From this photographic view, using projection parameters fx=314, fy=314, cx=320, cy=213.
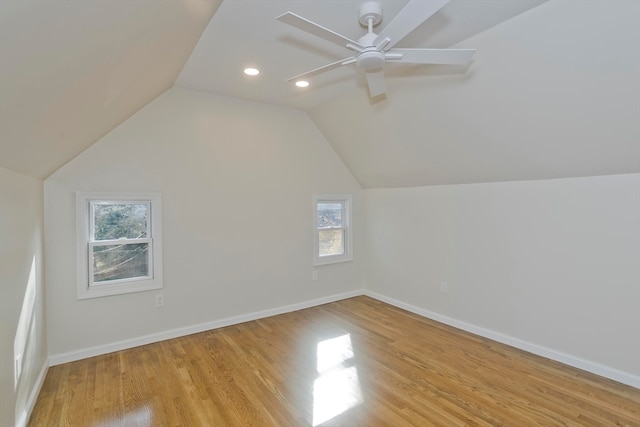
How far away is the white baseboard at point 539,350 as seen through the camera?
2.59m

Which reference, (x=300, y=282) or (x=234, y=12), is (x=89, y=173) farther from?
(x=300, y=282)

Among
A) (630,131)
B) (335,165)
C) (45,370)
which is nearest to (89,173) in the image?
(45,370)

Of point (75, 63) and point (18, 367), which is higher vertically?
point (75, 63)

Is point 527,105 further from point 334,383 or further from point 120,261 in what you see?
point 120,261

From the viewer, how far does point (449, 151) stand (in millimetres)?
3377

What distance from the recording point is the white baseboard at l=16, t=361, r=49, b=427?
2054 millimetres

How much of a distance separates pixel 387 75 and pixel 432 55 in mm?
905

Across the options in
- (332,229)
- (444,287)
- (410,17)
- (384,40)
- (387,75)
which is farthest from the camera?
(332,229)

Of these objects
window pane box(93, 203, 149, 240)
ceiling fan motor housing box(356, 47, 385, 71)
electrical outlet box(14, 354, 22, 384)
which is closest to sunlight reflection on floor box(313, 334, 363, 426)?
electrical outlet box(14, 354, 22, 384)

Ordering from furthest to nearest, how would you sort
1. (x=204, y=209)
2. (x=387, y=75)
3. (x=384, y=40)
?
(x=204, y=209) < (x=387, y=75) < (x=384, y=40)

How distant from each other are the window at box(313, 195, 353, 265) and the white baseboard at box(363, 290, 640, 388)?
1.22 m

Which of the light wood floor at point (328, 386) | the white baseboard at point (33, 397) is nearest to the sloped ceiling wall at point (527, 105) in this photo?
the light wood floor at point (328, 386)

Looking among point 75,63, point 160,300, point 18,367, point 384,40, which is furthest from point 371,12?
point 160,300

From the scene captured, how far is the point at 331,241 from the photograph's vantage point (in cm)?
488
